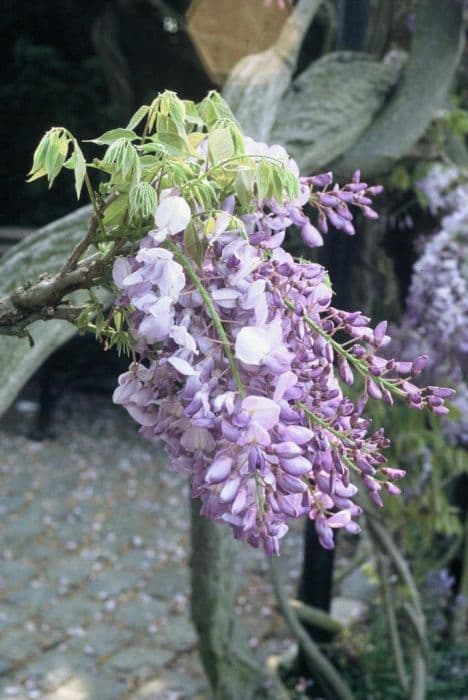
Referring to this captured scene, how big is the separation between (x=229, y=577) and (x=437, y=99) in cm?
110

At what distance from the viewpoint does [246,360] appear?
0.54 m

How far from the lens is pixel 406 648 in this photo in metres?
2.51

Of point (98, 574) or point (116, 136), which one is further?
point (98, 574)

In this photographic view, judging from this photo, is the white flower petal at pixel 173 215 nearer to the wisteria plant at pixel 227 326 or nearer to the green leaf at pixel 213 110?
the wisteria plant at pixel 227 326

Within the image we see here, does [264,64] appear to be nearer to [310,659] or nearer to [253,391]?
[253,391]

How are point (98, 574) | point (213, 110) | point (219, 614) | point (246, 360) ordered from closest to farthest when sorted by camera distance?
point (246, 360) → point (213, 110) → point (219, 614) → point (98, 574)

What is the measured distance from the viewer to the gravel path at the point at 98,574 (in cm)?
273

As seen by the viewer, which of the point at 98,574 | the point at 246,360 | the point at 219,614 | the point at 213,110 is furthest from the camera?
the point at 98,574

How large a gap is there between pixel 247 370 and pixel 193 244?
9cm

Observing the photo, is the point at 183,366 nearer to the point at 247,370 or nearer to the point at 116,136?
the point at 247,370

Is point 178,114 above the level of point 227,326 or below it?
above

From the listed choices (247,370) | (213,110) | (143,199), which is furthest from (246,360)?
(213,110)

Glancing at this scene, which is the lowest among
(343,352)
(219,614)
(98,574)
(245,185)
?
(98,574)

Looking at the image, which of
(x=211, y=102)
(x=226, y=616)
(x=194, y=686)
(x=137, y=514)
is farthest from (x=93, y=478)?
(x=211, y=102)
